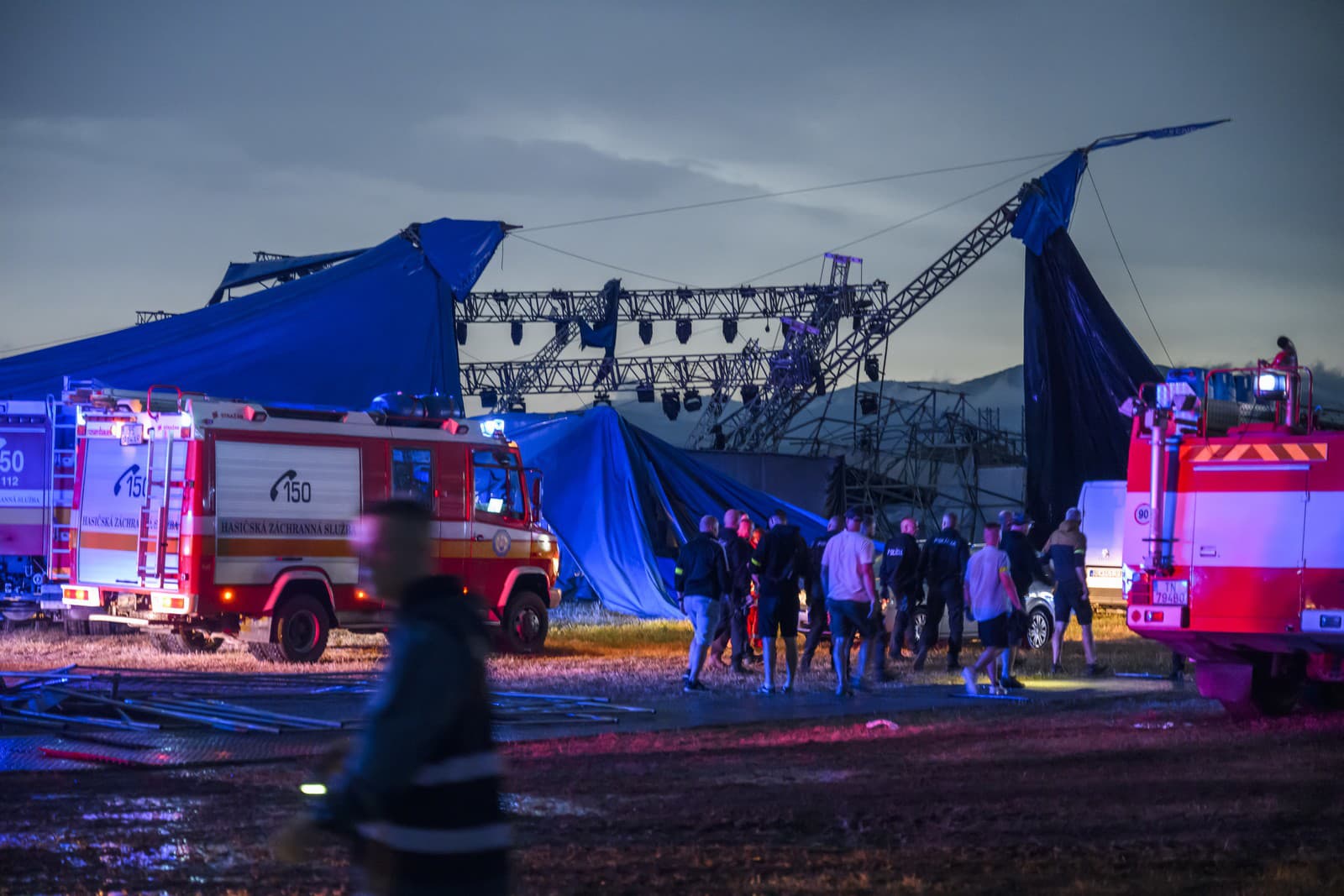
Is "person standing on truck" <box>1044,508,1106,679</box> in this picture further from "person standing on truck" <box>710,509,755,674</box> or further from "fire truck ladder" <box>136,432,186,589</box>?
"fire truck ladder" <box>136,432,186,589</box>

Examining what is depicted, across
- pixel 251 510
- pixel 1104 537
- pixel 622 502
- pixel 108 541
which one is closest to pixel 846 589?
pixel 251 510

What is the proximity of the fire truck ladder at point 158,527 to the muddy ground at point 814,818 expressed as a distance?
6475 mm

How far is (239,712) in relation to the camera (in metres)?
12.4

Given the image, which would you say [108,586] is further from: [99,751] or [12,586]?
[99,751]

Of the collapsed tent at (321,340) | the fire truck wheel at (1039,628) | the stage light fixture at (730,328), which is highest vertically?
the stage light fixture at (730,328)

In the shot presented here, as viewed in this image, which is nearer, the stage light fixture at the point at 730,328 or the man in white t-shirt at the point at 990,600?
the man in white t-shirt at the point at 990,600

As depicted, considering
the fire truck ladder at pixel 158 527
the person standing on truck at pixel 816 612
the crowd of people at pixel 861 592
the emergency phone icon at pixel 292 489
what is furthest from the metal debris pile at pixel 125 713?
the person standing on truck at pixel 816 612

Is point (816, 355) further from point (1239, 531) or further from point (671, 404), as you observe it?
point (1239, 531)

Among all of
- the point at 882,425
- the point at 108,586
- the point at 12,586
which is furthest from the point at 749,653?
the point at 882,425

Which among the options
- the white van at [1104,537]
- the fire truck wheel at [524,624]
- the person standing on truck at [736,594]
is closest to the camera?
the person standing on truck at [736,594]

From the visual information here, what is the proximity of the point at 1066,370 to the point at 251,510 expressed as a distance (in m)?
21.6

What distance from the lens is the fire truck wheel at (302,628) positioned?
55.7 ft

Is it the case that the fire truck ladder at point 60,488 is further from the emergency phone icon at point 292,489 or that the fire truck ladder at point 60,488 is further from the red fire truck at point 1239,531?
the red fire truck at point 1239,531

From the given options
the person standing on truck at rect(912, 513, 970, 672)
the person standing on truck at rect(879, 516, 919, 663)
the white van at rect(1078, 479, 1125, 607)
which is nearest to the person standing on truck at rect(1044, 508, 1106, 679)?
the person standing on truck at rect(912, 513, 970, 672)
